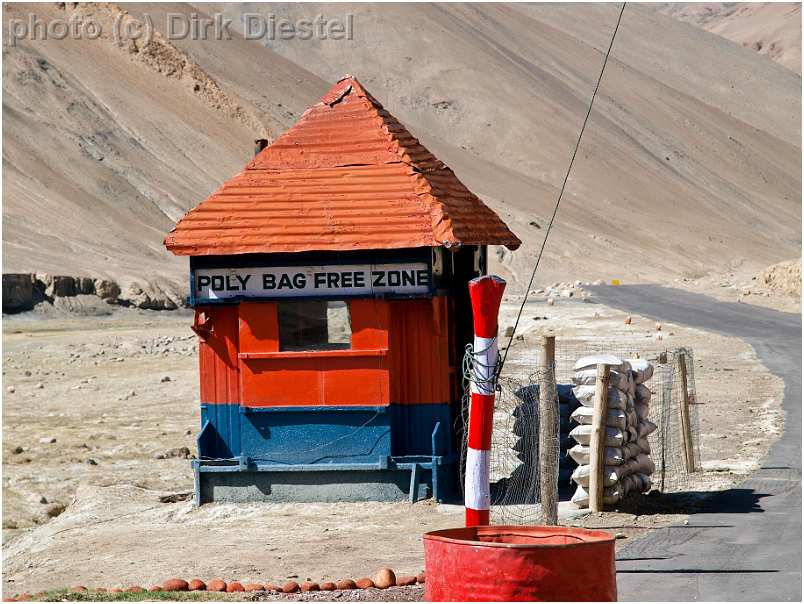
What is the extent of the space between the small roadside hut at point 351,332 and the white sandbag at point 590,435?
141cm

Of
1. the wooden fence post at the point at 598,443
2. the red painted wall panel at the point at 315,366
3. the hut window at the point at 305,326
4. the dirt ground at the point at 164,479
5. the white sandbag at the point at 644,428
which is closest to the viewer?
the dirt ground at the point at 164,479

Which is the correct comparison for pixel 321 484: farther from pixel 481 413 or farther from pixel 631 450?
pixel 481 413

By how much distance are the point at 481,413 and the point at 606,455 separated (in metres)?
4.95

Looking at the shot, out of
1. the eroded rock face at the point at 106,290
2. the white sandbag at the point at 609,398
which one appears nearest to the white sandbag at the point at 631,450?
the white sandbag at the point at 609,398

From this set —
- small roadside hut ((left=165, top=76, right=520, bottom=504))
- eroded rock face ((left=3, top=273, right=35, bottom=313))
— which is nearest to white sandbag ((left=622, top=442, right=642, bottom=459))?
small roadside hut ((left=165, top=76, right=520, bottom=504))

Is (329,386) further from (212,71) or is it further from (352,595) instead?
(212,71)

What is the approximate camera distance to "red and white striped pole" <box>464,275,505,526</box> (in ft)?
28.0

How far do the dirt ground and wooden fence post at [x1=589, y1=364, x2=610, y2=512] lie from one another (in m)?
0.21

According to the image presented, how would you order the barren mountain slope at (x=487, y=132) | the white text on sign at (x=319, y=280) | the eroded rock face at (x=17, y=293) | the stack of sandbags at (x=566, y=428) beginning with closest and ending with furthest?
1. the white text on sign at (x=319, y=280)
2. the stack of sandbags at (x=566, y=428)
3. the eroded rock face at (x=17, y=293)
4. the barren mountain slope at (x=487, y=132)

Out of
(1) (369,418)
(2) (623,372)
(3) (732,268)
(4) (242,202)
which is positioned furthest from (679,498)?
(3) (732,268)

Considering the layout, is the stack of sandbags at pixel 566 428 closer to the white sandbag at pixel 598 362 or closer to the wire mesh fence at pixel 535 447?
the wire mesh fence at pixel 535 447

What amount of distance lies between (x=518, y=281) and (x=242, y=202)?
54.4 metres

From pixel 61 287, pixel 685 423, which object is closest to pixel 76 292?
pixel 61 287

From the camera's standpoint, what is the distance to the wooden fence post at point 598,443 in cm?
1317
